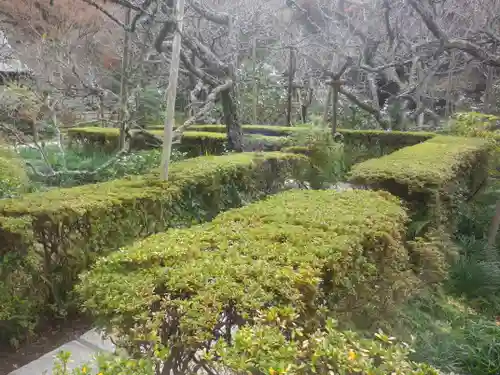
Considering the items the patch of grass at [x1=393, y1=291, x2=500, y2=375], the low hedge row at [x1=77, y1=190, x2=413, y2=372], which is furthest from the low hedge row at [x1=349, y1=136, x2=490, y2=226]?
the low hedge row at [x1=77, y1=190, x2=413, y2=372]

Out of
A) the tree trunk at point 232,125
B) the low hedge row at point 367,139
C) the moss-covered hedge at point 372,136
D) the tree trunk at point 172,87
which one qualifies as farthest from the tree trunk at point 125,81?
the moss-covered hedge at point 372,136

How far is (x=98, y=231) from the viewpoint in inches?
140

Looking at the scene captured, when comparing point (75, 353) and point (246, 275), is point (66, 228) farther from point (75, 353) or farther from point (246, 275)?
point (246, 275)

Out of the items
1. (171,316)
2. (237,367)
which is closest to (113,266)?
(171,316)

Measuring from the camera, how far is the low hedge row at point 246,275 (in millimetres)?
1714

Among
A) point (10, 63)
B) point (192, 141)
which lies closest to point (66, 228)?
point (192, 141)

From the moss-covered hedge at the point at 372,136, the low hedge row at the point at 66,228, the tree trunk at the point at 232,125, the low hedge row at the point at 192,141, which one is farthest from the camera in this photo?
the moss-covered hedge at the point at 372,136

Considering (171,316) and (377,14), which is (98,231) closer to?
(171,316)

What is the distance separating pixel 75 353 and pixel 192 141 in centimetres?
646

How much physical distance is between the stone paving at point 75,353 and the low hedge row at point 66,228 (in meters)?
0.29

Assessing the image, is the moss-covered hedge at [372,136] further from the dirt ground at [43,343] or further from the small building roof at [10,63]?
the dirt ground at [43,343]

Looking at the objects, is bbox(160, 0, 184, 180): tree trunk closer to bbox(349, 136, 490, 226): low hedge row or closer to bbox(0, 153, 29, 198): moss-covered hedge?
bbox(0, 153, 29, 198): moss-covered hedge

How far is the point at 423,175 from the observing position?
4316 millimetres

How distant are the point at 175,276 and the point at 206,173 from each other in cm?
303
